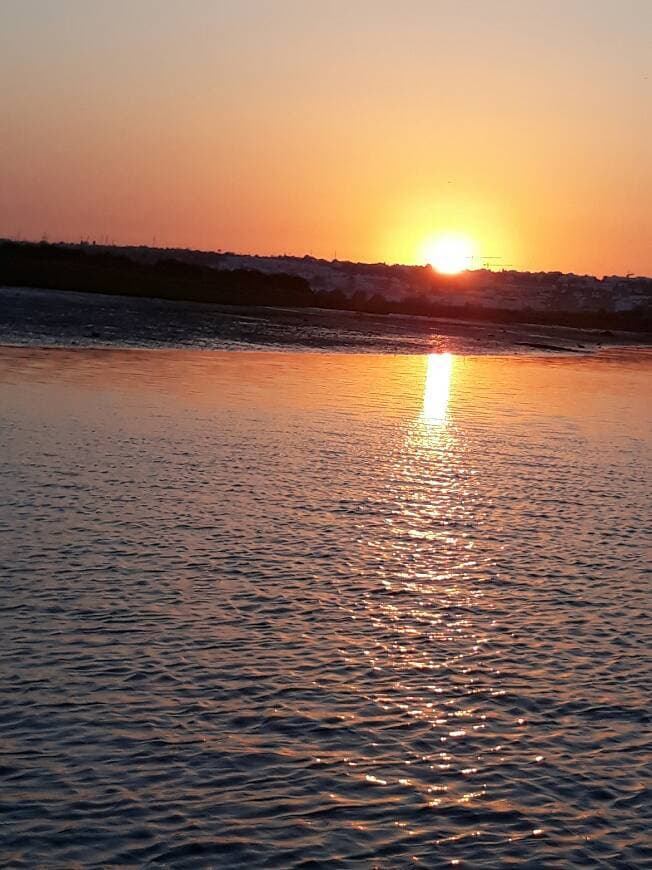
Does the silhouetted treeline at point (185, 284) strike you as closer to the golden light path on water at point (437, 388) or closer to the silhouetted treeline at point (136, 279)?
the silhouetted treeline at point (136, 279)

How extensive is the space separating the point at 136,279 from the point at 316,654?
73569 mm

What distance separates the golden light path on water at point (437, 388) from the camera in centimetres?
2563

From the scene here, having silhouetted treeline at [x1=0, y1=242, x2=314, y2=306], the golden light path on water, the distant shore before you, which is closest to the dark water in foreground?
the golden light path on water

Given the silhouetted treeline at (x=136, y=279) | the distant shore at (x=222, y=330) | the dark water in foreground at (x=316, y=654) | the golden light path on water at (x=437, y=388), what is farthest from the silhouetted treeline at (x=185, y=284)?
the dark water in foreground at (x=316, y=654)

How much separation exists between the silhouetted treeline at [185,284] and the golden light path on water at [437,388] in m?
27.9

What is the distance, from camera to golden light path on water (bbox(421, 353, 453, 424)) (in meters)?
25.6

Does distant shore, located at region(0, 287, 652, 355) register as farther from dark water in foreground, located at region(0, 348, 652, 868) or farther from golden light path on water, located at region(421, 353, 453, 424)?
dark water in foreground, located at region(0, 348, 652, 868)

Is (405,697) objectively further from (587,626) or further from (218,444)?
(218,444)

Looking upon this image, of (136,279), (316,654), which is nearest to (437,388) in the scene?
(316,654)

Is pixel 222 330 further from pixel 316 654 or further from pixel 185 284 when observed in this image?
pixel 316 654

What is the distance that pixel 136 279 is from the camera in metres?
80.4

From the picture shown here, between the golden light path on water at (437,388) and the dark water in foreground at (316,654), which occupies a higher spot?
the golden light path on water at (437,388)

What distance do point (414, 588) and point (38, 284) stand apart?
58003 mm

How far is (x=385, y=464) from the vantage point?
60.0ft
